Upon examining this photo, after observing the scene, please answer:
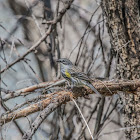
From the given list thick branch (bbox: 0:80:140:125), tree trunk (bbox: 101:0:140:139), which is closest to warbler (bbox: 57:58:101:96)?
thick branch (bbox: 0:80:140:125)

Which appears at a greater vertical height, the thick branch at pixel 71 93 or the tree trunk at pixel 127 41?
the tree trunk at pixel 127 41

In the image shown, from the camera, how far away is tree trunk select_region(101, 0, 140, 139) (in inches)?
165

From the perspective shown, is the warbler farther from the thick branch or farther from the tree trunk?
the tree trunk

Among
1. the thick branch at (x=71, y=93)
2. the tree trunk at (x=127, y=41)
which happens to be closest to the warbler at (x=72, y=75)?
the thick branch at (x=71, y=93)

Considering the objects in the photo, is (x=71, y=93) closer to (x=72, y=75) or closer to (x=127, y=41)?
(x=72, y=75)

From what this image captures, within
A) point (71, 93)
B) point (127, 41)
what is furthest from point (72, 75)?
point (71, 93)

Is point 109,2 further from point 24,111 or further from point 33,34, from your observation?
point 33,34

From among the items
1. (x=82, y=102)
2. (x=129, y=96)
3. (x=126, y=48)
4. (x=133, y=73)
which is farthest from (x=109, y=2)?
(x=82, y=102)

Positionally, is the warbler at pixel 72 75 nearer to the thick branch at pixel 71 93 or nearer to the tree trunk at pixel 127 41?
the thick branch at pixel 71 93

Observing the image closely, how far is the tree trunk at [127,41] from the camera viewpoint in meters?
4.20

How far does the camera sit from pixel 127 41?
4262 mm

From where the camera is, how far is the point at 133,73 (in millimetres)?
4219

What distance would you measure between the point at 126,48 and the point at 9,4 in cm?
435

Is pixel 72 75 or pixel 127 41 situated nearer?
pixel 127 41
